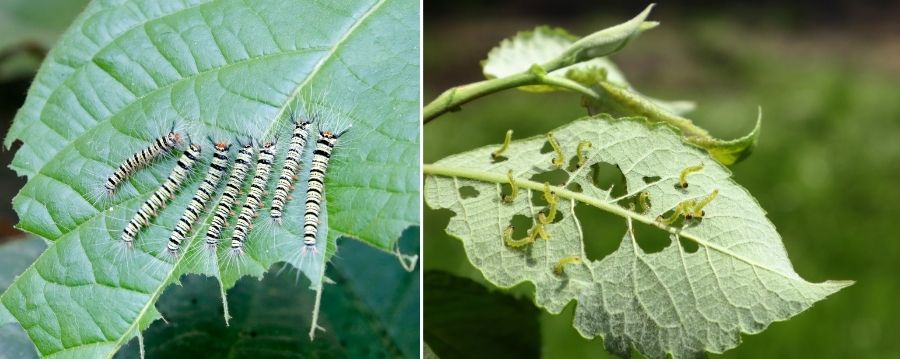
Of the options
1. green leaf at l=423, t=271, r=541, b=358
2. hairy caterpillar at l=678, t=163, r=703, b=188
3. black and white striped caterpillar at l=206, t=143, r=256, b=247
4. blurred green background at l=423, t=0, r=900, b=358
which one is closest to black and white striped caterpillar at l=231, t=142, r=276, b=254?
black and white striped caterpillar at l=206, t=143, r=256, b=247

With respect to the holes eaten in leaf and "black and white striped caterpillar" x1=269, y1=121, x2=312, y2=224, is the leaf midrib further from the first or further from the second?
"black and white striped caterpillar" x1=269, y1=121, x2=312, y2=224

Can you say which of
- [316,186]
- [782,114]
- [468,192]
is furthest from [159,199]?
[782,114]

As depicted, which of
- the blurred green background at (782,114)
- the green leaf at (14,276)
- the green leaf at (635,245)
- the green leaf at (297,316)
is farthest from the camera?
the blurred green background at (782,114)

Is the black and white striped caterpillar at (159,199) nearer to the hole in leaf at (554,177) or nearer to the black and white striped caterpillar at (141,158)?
the black and white striped caterpillar at (141,158)

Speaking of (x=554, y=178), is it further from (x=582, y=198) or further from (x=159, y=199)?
(x=159, y=199)

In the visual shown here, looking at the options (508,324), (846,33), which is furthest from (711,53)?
(508,324)

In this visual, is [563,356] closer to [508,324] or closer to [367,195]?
[508,324]

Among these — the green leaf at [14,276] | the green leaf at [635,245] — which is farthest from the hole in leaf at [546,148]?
the green leaf at [14,276]
